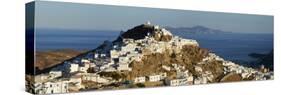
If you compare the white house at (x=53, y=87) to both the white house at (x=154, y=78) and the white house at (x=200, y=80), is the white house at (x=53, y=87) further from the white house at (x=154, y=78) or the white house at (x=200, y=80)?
the white house at (x=200, y=80)

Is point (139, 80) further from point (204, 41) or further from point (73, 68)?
point (204, 41)

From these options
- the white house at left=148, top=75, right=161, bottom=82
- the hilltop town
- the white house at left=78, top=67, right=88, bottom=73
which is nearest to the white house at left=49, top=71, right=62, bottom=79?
the hilltop town

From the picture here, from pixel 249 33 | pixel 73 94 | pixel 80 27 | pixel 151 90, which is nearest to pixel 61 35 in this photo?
pixel 80 27

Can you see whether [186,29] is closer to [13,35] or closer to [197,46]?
[197,46]

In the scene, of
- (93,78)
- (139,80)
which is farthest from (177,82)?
(93,78)

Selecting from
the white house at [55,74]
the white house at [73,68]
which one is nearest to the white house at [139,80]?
the white house at [73,68]

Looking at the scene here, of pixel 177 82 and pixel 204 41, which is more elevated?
pixel 204 41
